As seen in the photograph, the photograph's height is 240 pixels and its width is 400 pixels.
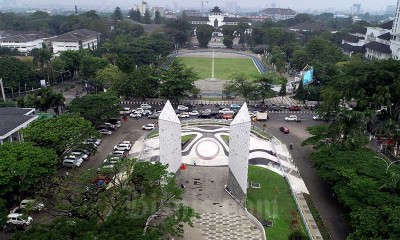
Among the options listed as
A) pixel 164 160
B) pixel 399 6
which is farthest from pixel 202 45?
pixel 164 160

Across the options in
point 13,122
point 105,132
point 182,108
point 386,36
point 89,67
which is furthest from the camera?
point 386,36

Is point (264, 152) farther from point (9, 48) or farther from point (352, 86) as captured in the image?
point (9, 48)

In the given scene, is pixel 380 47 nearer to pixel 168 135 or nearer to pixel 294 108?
pixel 294 108

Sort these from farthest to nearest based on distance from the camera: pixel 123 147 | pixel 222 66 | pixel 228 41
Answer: pixel 228 41 < pixel 222 66 < pixel 123 147

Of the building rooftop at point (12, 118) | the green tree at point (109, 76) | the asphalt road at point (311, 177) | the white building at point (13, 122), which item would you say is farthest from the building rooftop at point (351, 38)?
the white building at point (13, 122)

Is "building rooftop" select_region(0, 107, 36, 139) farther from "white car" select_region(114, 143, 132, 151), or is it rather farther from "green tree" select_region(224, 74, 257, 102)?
"green tree" select_region(224, 74, 257, 102)

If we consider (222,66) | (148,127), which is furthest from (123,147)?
(222,66)
